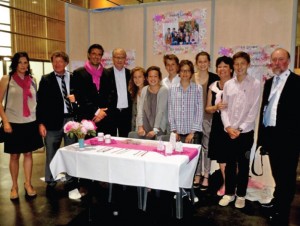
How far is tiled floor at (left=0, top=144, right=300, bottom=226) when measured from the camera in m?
2.71

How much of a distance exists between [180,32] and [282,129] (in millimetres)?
2225

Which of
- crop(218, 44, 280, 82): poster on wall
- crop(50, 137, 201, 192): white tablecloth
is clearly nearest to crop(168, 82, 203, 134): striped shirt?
crop(50, 137, 201, 192): white tablecloth

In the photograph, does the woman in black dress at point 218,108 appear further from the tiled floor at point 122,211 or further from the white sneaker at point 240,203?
the tiled floor at point 122,211

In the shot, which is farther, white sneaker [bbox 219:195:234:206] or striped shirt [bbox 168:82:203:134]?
striped shirt [bbox 168:82:203:134]

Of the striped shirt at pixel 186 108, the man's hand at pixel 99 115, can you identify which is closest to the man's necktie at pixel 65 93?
the man's hand at pixel 99 115

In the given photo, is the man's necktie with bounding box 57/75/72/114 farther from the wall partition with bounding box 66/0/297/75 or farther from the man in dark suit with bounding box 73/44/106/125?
the wall partition with bounding box 66/0/297/75

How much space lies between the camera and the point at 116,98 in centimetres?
359

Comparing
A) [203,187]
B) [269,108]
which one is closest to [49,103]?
[203,187]

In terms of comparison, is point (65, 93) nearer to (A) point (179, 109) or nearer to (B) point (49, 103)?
(B) point (49, 103)

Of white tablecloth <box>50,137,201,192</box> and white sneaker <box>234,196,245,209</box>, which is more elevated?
white tablecloth <box>50,137,201,192</box>

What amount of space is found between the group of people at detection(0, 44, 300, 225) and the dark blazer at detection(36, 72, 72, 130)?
1 centimetres

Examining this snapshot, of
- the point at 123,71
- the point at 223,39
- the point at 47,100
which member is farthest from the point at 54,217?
the point at 223,39

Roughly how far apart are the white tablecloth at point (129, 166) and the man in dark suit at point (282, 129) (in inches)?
27.9

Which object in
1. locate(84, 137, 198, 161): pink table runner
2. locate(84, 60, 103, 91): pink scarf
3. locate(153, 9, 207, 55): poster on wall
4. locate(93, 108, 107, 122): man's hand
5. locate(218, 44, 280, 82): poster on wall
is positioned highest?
locate(153, 9, 207, 55): poster on wall
